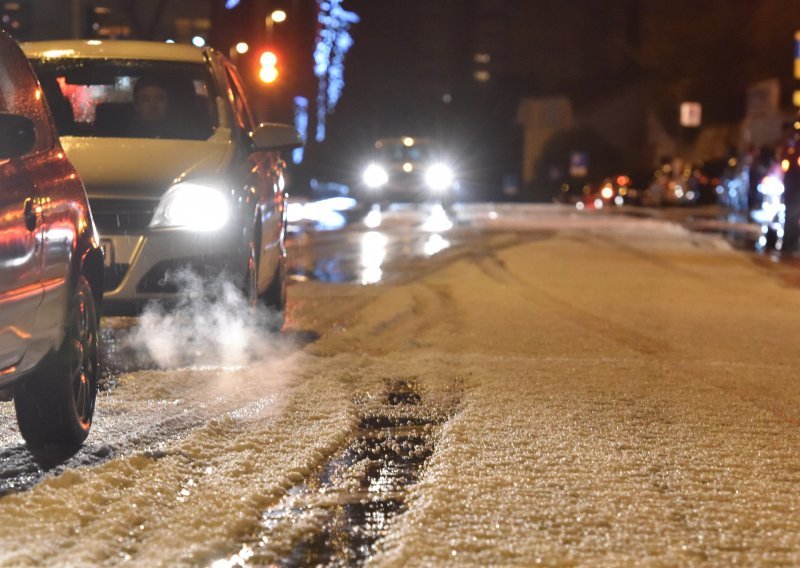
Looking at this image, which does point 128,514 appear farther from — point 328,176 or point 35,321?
point 328,176

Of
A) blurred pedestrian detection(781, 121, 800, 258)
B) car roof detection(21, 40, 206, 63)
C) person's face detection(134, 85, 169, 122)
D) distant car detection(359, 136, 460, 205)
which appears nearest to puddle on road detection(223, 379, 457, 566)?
person's face detection(134, 85, 169, 122)

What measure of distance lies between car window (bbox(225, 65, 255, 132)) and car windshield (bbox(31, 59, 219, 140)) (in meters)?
0.20

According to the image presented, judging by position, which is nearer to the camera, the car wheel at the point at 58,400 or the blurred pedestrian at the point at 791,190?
the car wheel at the point at 58,400

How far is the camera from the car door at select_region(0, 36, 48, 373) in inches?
206

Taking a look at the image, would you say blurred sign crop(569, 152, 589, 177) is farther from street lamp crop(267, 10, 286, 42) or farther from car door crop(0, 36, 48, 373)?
car door crop(0, 36, 48, 373)

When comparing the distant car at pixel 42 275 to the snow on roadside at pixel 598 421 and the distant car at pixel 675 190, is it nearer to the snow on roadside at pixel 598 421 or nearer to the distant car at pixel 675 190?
the snow on roadside at pixel 598 421

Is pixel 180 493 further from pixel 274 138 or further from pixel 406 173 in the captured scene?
pixel 406 173

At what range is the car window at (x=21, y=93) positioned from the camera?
6004 millimetres

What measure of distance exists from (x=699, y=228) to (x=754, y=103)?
147ft

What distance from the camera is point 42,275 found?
5.62 m

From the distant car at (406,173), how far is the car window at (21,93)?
1313 inches

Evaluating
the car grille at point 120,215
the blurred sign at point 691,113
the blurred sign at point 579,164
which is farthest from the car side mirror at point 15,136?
the blurred sign at point 579,164

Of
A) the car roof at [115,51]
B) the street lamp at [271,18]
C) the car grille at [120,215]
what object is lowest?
the car grille at [120,215]

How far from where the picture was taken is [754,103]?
71812 millimetres
